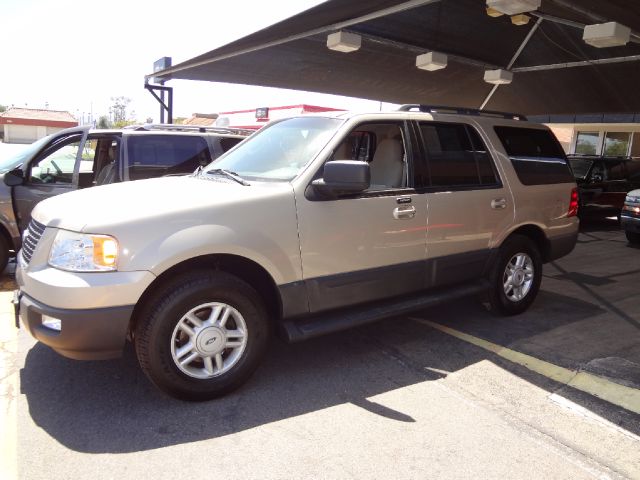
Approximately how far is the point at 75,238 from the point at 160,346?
2.70 feet

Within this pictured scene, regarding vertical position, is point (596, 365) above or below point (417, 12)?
below

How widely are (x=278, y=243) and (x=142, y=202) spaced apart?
0.92 metres

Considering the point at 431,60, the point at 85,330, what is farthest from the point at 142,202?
the point at 431,60

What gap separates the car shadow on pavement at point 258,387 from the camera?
10.2ft

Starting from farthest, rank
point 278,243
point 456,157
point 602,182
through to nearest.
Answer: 1. point 602,182
2. point 456,157
3. point 278,243

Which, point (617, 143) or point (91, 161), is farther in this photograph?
point (617, 143)

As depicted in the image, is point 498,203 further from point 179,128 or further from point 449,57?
point 449,57

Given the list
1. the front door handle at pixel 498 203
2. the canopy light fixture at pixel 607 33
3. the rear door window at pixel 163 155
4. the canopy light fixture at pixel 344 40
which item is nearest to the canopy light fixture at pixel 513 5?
the canopy light fixture at pixel 607 33

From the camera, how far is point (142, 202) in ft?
10.9

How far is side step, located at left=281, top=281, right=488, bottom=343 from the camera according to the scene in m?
3.66

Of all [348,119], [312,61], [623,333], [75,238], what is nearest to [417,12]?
[312,61]

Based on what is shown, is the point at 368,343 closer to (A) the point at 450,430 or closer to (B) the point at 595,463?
(A) the point at 450,430

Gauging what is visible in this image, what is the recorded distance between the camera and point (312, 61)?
1031 centimetres

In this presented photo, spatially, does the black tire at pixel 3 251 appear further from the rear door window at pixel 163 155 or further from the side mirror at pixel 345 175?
the side mirror at pixel 345 175
